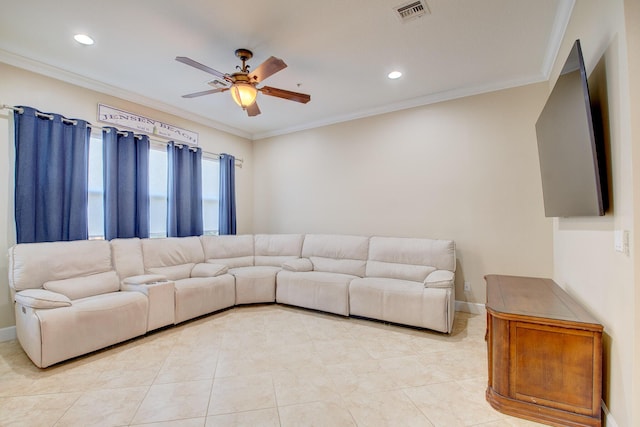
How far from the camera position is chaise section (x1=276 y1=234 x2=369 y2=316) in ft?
12.4

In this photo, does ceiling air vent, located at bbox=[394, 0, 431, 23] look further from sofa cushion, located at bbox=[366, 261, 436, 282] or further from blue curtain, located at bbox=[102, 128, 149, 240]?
blue curtain, located at bbox=[102, 128, 149, 240]

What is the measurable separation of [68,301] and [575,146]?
162 inches

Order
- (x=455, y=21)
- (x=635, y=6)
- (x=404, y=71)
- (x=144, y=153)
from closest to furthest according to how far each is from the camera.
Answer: (x=635, y=6) < (x=455, y=21) < (x=404, y=71) < (x=144, y=153)

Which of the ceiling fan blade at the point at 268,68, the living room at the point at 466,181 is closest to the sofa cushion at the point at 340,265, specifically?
the living room at the point at 466,181

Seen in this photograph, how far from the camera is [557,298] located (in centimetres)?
225

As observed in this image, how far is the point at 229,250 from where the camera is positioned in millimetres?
4742

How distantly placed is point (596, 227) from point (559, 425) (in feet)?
4.06

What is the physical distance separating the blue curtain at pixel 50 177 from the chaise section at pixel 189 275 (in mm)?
818

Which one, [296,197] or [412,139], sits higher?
[412,139]

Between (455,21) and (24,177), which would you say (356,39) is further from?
(24,177)

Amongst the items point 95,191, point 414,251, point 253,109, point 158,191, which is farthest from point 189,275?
point 414,251

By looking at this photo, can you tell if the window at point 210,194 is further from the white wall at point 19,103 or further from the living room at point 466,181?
the white wall at point 19,103

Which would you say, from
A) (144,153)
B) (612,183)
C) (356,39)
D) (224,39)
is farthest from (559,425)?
(144,153)

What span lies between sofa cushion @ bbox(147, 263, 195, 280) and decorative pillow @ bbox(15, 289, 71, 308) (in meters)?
1.13
